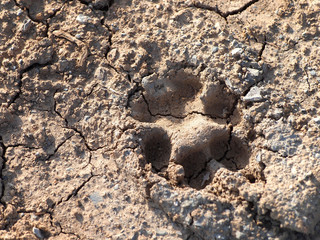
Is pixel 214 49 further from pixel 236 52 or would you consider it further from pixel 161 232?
pixel 161 232

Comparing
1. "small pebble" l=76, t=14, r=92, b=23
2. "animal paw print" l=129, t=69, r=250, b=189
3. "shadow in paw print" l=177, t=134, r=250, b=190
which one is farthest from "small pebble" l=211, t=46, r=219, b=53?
"small pebble" l=76, t=14, r=92, b=23

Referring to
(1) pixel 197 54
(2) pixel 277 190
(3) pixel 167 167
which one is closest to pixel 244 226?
(2) pixel 277 190

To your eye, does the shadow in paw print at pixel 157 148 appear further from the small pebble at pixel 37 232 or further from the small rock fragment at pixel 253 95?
the small pebble at pixel 37 232

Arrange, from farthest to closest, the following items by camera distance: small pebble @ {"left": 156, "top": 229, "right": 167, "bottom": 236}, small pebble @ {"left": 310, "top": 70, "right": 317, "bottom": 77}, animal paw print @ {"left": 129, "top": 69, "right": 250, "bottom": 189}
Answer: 1. small pebble @ {"left": 310, "top": 70, "right": 317, "bottom": 77}
2. animal paw print @ {"left": 129, "top": 69, "right": 250, "bottom": 189}
3. small pebble @ {"left": 156, "top": 229, "right": 167, "bottom": 236}

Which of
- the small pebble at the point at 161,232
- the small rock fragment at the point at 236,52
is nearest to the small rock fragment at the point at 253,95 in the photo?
the small rock fragment at the point at 236,52

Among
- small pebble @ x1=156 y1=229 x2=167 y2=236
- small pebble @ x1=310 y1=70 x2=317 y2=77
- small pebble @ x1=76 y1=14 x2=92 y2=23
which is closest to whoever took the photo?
small pebble @ x1=156 y1=229 x2=167 y2=236

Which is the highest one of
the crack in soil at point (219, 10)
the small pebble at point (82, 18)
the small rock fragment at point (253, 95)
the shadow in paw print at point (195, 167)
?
the crack in soil at point (219, 10)

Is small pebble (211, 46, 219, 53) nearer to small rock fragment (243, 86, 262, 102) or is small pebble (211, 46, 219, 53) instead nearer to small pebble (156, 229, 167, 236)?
small rock fragment (243, 86, 262, 102)
